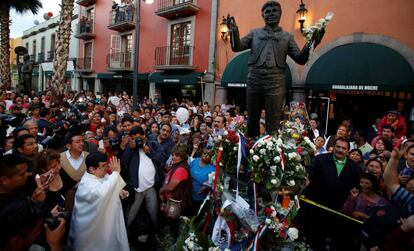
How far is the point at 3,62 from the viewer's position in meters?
15.6

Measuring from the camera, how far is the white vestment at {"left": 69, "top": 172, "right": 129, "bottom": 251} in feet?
9.73

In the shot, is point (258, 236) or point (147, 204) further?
point (147, 204)

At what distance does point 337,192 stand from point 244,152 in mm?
1415

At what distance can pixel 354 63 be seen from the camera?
349 inches

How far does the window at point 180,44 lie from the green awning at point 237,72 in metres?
3.51

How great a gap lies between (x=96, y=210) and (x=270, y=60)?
2504mm

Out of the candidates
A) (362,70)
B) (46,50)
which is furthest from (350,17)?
(46,50)

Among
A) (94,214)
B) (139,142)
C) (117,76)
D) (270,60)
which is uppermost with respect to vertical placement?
(117,76)

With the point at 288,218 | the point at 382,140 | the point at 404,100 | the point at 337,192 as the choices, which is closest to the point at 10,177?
the point at 288,218

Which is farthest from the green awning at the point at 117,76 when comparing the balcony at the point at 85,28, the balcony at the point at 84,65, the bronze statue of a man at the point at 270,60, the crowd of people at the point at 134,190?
the bronze statue of a man at the point at 270,60

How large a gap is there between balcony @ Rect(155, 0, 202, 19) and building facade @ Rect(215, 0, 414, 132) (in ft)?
10.5

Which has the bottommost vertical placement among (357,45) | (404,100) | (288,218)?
(288,218)

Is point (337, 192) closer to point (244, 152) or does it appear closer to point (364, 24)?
point (244, 152)

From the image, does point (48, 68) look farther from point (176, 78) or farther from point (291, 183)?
point (291, 183)
